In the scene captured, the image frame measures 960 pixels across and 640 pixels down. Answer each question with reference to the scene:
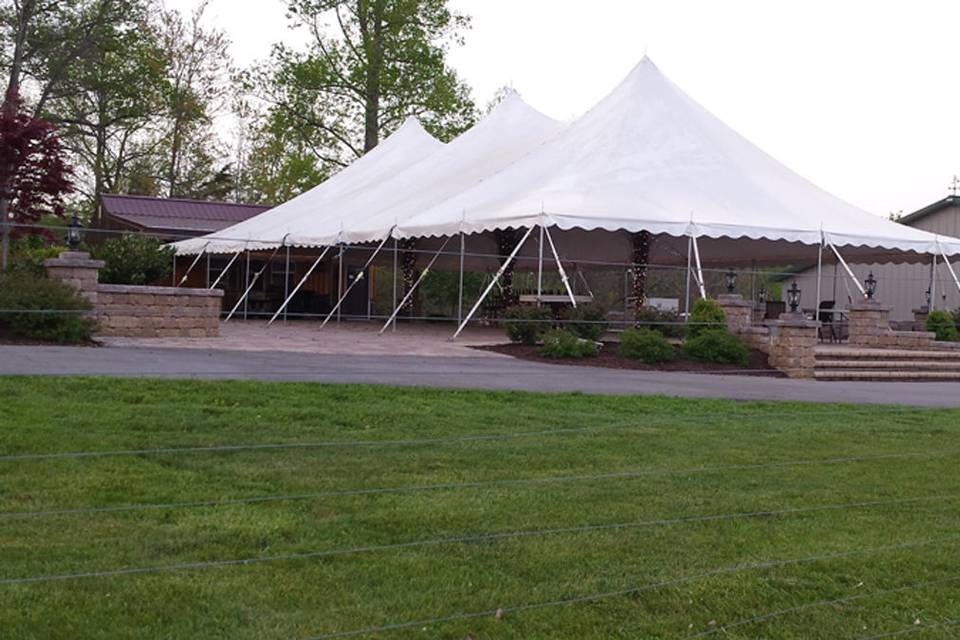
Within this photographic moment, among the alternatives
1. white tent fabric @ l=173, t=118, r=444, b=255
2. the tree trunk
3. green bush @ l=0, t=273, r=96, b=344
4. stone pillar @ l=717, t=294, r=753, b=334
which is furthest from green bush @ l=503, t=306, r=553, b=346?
white tent fabric @ l=173, t=118, r=444, b=255

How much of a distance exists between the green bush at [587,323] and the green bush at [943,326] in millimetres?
7373

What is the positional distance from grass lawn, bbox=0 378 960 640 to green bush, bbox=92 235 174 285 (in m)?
10.4

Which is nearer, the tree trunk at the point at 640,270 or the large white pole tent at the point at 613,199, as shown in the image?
the large white pole tent at the point at 613,199

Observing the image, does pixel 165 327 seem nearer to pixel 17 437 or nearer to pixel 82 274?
pixel 82 274

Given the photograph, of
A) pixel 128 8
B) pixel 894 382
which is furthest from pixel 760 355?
pixel 128 8

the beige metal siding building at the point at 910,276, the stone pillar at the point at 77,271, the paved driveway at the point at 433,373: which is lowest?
the paved driveway at the point at 433,373

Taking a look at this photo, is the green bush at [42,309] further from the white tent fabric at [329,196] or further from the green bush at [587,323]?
the white tent fabric at [329,196]

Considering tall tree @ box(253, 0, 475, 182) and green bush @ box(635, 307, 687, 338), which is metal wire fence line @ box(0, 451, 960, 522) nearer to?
green bush @ box(635, 307, 687, 338)

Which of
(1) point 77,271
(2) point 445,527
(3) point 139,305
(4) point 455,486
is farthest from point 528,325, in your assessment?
(2) point 445,527

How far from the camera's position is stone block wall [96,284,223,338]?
581 inches

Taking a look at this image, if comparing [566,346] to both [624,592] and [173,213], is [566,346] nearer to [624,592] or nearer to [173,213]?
[624,592]

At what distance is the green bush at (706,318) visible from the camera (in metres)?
15.6

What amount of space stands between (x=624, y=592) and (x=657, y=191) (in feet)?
50.2

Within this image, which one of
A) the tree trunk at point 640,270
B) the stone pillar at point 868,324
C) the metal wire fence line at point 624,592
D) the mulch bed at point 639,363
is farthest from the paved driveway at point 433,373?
the tree trunk at point 640,270
